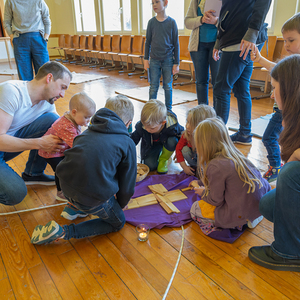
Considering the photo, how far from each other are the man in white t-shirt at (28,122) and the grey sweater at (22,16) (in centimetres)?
178

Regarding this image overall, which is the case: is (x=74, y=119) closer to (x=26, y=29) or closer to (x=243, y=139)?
(x=243, y=139)

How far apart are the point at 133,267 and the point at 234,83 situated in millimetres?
1872

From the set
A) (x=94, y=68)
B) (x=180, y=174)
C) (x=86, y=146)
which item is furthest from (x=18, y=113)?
(x=94, y=68)

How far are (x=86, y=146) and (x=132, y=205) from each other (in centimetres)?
67

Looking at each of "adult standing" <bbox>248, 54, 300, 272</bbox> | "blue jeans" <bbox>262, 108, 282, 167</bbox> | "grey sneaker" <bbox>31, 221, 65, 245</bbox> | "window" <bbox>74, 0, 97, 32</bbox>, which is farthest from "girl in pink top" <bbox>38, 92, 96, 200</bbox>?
"window" <bbox>74, 0, 97, 32</bbox>

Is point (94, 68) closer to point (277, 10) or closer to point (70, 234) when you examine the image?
point (277, 10)

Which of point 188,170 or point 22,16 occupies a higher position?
point 22,16

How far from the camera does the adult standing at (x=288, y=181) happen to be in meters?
1.14

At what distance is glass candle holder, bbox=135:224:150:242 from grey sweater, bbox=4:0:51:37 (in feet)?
9.54

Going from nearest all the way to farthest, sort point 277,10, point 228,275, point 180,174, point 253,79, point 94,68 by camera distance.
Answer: point 228,275 < point 180,174 < point 277,10 < point 253,79 < point 94,68

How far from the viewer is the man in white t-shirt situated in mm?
1644

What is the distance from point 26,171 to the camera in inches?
82.4

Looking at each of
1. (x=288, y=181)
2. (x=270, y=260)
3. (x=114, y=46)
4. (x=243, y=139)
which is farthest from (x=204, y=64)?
(x=114, y=46)

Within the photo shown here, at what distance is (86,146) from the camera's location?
4.10 feet
